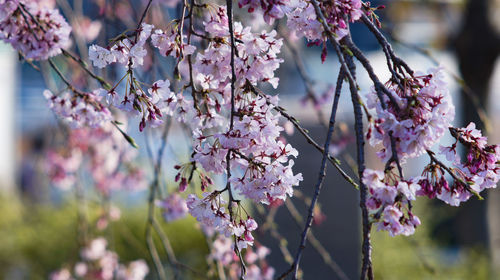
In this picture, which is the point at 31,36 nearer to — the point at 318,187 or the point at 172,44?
the point at 172,44

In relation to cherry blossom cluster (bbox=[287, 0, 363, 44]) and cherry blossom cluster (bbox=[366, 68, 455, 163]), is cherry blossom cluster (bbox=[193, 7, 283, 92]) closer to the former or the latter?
cherry blossom cluster (bbox=[287, 0, 363, 44])

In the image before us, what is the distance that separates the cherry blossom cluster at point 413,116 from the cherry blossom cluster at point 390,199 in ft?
0.19

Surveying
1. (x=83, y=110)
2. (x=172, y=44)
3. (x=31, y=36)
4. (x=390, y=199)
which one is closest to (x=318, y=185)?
(x=390, y=199)

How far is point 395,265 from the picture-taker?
14.1ft

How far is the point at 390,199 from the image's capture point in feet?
2.71

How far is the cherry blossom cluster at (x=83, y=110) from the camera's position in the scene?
50.4 inches

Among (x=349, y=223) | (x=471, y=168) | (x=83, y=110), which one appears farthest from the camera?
(x=349, y=223)

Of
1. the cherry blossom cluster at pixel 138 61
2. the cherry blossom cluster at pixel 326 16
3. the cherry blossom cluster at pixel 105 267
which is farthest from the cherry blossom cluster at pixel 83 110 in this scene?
the cherry blossom cluster at pixel 105 267

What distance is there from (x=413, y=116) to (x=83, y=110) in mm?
766

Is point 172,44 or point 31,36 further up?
point 31,36

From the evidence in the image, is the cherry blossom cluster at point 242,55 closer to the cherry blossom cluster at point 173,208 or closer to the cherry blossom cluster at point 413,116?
the cherry blossom cluster at point 413,116

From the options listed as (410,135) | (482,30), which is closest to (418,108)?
(410,135)

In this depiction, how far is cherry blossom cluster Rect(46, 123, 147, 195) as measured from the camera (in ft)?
9.16

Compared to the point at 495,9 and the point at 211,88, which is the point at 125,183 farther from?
the point at 495,9
